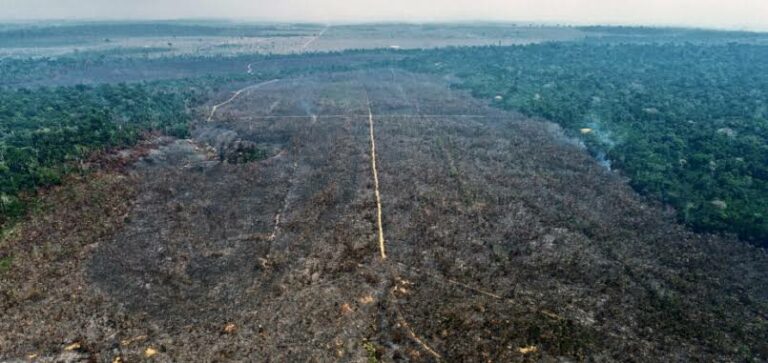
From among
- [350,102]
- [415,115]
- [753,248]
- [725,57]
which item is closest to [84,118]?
[350,102]

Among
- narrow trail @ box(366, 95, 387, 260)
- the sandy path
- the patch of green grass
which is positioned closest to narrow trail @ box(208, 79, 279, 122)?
the sandy path

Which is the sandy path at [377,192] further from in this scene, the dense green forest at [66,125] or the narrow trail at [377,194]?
the dense green forest at [66,125]

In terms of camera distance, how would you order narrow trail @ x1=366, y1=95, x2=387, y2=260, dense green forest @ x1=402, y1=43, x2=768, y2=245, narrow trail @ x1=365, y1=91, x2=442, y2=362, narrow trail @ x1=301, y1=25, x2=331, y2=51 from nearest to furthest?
narrow trail @ x1=365, y1=91, x2=442, y2=362 < narrow trail @ x1=366, y1=95, x2=387, y2=260 < dense green forest @ x1=402, y1=43, x2=768, y2=245 < narrow trail @ x1=301, y1=25, x2=331, y2=51

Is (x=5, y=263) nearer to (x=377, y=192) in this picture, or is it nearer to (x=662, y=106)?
(x=377, y=192)

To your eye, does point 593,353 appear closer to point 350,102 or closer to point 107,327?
point 107,327

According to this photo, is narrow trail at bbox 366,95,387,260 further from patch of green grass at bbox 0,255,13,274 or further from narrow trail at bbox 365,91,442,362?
patch of green grass at bbox 0,255,13,274

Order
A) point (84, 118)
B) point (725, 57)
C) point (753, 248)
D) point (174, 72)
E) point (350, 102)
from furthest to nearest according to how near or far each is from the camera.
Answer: point (725, 57) < point (174, 72) < point (350, 102) < point (84, 118) < point (753, 248)

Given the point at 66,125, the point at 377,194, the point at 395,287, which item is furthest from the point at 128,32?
the point at 395,287
